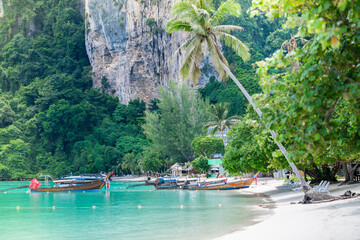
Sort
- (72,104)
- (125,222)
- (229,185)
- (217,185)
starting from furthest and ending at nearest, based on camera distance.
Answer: (72,104) < (217,185) < (229,185) < (125,222)

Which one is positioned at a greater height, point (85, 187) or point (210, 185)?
point (85, 187)

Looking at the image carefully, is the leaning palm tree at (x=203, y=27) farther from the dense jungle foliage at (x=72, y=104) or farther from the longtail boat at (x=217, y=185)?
the longtail boat at (x=217, y=185)

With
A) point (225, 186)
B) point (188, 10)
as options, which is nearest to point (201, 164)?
point (225, 186)

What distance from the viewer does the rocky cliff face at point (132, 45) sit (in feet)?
270

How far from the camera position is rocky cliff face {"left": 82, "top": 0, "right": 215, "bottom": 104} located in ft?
270

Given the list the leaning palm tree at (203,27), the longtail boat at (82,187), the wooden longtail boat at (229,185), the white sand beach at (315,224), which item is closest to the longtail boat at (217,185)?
the wooden longtail boat at (229,185)

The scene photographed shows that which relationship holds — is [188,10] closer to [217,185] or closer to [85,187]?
[217,185]

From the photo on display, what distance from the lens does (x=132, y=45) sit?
8606 cm

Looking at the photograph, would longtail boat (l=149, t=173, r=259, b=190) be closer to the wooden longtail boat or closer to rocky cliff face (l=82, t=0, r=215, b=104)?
the wooden longtail boat

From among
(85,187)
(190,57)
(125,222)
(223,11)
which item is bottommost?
(125,222)

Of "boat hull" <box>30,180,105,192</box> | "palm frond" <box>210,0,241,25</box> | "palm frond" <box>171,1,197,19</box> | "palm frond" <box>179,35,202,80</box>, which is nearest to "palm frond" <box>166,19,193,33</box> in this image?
"palm frond" <box>171,1,197,19</box>

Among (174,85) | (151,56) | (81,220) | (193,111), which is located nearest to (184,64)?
(81,220)

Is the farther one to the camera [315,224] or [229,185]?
[229,185]

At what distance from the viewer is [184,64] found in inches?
774
